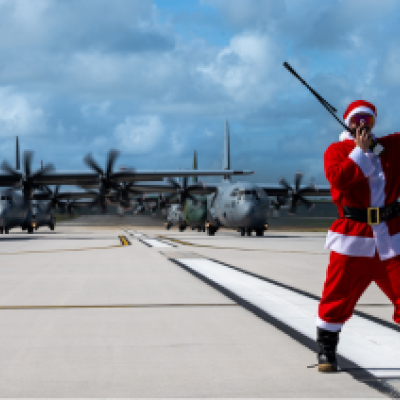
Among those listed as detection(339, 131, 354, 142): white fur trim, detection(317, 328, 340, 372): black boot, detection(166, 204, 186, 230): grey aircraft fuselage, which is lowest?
detection(166, 204, 186, 230): grey aircraft fuselage

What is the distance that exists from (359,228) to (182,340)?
6.75ft

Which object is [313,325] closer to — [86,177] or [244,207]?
[244,207]

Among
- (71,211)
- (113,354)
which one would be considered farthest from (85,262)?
(71,211)

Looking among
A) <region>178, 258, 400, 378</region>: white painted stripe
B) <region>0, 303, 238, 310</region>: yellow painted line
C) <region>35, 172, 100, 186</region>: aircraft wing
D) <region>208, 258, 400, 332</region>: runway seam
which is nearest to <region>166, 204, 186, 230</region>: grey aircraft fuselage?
<region>35, 172, 100, 186</region>: aircraft wing

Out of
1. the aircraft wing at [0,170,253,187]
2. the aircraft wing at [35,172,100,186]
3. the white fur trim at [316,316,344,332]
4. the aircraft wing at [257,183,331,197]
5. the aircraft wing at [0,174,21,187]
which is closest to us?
the white fur trim at [316,316,344,332]

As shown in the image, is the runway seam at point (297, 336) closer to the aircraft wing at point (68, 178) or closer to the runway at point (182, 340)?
the runway at point (182, 340)

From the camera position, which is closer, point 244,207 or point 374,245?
point 374,245

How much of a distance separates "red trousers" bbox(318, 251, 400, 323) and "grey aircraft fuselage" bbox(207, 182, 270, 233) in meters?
25.3

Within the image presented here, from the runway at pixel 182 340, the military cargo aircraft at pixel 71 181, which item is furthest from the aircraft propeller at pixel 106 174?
the runway at pixel 182 340

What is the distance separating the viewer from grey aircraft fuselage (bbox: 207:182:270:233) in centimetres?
2950

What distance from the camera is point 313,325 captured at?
5.70 m

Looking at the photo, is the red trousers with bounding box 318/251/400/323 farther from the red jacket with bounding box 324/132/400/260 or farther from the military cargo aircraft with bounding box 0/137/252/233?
the military cargo aircraft with bounding box 0/137/252/233

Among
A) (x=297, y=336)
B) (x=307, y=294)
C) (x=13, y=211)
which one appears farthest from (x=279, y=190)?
(x=297, y=336)

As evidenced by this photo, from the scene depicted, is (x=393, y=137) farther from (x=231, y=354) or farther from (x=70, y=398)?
(x=70, y=398)
